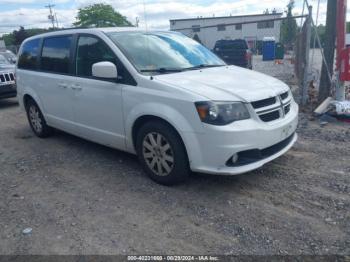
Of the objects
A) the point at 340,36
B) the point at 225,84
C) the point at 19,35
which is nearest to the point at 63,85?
the point at 225,84

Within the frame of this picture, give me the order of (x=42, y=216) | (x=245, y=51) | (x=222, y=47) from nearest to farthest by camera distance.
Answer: (x=42, y=216)
(x=245, y=51)
(x=222, y=47)

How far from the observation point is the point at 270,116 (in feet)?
11.9

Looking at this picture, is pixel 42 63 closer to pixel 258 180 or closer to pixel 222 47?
pixel 258 180

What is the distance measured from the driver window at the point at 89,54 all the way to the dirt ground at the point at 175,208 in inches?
53.5

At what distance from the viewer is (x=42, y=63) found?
5605 mm

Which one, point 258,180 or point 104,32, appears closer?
point 258,180

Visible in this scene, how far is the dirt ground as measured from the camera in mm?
2850

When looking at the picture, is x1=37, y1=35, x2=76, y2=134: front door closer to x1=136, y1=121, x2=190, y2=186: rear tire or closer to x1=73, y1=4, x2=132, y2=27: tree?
x1=136, y1=121, x2=190, y2=186: rear tire

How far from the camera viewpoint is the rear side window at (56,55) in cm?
493

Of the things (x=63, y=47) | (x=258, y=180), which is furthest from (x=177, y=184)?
(x=63, y=47)

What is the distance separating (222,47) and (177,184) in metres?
11.7

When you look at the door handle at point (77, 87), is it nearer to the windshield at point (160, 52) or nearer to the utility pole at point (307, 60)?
the windshield at point (160, 52)

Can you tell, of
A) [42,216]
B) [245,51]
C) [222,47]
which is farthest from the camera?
[222,47]

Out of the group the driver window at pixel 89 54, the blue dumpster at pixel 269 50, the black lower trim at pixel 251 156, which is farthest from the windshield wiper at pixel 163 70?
the blue dumpster at pixel 269 50
